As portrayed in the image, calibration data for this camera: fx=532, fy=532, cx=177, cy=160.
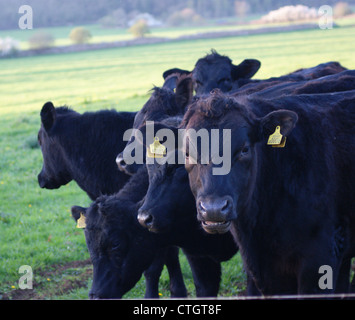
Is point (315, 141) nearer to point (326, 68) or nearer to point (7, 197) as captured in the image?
point (326, 68)

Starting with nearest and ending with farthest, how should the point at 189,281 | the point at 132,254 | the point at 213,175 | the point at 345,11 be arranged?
the point at 213,175 < the point at 132,254 < the point at 189,281 < the point at 345,11

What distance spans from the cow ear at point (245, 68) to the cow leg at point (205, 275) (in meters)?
4.19

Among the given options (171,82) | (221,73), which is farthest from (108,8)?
(221,73)

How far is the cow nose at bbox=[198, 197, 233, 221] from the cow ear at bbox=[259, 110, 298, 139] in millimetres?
549

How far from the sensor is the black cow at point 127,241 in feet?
12.7

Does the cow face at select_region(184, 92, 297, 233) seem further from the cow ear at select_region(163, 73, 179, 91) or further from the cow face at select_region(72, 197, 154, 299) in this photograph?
the cow ear at select_region(163, 73, 179, 91)

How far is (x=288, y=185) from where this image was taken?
336 cm

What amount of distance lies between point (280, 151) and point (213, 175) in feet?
2.13

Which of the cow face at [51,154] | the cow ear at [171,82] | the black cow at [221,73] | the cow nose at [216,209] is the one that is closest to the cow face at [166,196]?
the cow nose at [216,209]

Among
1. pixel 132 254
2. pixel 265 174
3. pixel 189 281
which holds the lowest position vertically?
pixel 189 281

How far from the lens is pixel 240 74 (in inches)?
320

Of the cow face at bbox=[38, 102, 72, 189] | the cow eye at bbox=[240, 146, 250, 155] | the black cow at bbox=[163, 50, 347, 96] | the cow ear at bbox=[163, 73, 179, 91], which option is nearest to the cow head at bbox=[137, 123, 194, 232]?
the cow eye at bbox=[240, 146, 250, 155]

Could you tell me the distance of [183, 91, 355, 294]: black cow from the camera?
313cm
